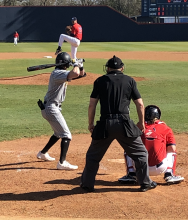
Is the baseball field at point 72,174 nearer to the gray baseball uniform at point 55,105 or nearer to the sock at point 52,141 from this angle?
the sock at point 52,141

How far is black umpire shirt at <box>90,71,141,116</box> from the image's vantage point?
190 inches

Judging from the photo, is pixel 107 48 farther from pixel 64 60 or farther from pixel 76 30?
pixel 64 60

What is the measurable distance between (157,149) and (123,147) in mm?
673

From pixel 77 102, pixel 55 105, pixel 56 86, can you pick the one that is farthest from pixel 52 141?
pixel 77 102

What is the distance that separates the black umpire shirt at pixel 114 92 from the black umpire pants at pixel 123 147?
15 cm

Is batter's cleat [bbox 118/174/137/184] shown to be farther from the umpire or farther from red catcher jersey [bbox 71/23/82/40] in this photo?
red catcher jersey [bbox 71/23/82/40]

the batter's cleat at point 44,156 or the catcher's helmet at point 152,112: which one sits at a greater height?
the catcher's helmet at point 152,112

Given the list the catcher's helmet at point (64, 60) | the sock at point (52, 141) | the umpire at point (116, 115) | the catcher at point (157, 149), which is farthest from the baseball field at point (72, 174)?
the catcher's helmet at point (64, 60)

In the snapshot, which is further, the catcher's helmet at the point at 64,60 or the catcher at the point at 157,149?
the catcher's helmet at the point at 64,60

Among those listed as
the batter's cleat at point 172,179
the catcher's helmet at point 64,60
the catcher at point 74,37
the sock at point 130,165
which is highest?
the catcher at point 74,37

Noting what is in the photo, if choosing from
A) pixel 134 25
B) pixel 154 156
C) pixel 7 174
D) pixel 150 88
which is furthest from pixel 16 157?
pixel 134 25

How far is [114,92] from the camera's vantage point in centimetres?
482

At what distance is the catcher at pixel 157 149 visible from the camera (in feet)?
18.0

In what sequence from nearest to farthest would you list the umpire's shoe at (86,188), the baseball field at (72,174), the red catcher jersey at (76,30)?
the baseball field at (72,174) < the umpire's shoe at (86,188) < the red catcher jersey at (76,30)
